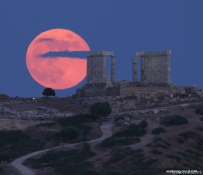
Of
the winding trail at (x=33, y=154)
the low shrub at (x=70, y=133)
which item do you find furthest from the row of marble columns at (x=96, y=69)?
the low shrub at (x=70, y=133)

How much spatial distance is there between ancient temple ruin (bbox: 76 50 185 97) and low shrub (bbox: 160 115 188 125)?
42.2 ft

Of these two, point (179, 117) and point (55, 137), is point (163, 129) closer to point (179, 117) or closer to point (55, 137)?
point (179, 117)

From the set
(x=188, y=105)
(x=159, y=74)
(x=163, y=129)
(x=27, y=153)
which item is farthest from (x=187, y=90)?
(x=27, y=153)

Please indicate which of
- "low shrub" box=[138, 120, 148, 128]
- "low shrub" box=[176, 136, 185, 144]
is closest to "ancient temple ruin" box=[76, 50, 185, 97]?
"low shrub" box=[138, 120, 148, 128]

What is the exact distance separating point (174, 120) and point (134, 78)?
19833mm

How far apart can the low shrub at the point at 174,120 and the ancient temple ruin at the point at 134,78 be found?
506 inches

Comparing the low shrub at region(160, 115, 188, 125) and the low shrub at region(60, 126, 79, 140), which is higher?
the low shrub at region(160, 115, 188, 125)

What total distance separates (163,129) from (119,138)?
346cm

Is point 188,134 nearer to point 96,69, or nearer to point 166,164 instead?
point 166,164

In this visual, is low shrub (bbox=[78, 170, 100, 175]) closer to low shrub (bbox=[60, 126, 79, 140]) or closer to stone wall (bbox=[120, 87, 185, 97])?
low shrub (bbox=[60, 126, 79, 140])

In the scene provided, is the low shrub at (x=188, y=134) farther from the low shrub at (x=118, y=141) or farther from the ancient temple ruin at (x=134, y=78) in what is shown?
the ancient temple ruin at (x=134, y=78)

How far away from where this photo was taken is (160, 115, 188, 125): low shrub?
43.2m

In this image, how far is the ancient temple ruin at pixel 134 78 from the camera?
57.6m

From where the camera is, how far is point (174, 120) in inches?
1705
